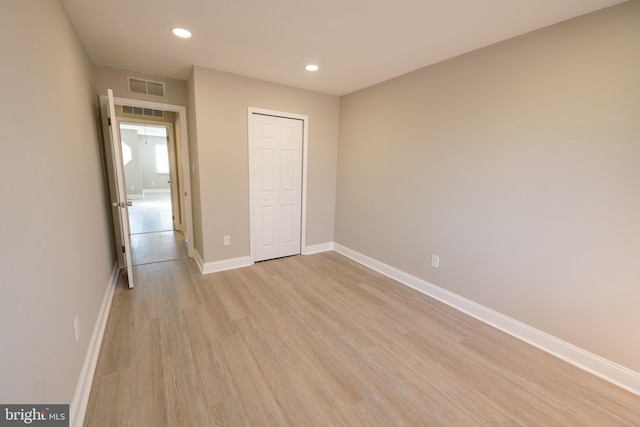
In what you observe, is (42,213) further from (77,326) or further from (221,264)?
(221,264)

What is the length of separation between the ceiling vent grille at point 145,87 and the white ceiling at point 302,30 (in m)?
0.18

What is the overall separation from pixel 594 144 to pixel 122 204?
13.4 feet

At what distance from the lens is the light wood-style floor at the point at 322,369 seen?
4.94 feet

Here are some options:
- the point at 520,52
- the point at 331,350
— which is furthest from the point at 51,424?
the point at 520,52

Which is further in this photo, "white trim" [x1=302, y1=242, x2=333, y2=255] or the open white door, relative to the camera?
"white trim" [x1=302, y1=242, x2=333, y2=255]

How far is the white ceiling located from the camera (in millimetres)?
1771

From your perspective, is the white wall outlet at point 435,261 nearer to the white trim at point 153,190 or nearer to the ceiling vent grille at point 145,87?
the ceiling vent grille at point 145,87

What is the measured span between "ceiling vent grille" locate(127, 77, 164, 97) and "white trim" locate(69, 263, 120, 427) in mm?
2284

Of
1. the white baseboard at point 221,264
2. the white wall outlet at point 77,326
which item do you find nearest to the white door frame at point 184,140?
the white baseboard at point 221,264

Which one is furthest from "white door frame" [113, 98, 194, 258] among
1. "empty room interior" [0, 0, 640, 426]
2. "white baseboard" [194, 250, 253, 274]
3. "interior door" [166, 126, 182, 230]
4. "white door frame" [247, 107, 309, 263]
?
"interior door" [166, 126, 182, 230]

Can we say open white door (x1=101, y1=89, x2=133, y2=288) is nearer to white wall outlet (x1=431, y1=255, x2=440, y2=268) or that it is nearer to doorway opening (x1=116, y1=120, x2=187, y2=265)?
doorway opening (x1=116, y1=120, x2=187, y2=265)

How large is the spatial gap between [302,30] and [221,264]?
2723 mm

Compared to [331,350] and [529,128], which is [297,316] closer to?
[331,350]

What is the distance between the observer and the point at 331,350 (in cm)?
202
